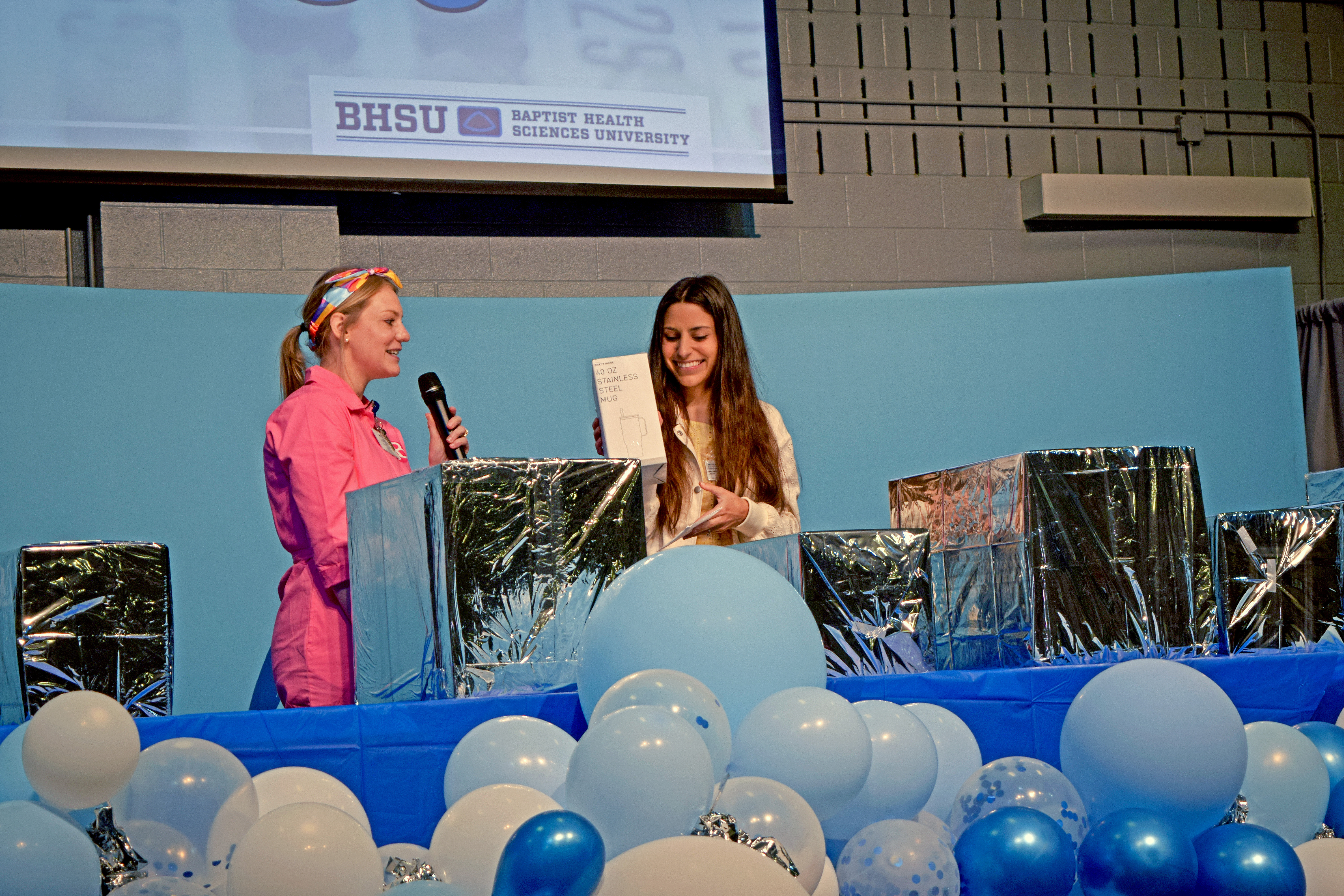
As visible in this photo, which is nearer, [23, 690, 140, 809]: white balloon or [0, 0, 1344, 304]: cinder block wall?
[23, 690, 140, 809]: white balloon

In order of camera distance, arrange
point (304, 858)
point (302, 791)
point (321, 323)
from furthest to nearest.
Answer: point (321, 323) < point (302, 791) < point (304, 858)

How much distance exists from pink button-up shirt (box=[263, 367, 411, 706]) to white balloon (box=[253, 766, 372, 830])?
1.63ft

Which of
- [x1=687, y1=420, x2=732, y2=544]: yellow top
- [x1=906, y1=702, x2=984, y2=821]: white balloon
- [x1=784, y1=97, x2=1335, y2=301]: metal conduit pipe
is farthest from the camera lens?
[x1=784, y1=97, x2=1335, y2=301]: metal conduit pipe

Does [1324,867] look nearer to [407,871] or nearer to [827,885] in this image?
[827,885]

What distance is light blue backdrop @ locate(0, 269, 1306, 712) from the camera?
10.0 feet

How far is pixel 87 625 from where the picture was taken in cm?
159

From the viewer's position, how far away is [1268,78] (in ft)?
16.0

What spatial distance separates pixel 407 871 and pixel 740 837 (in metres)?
0.34

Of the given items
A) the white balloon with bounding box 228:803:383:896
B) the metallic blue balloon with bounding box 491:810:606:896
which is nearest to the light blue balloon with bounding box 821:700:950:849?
the metallic blue balloon with bounding box 491:810:606:896

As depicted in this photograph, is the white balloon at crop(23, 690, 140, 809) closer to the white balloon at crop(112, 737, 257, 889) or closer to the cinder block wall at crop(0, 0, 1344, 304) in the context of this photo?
the white balloon at crop(112, 737, 257, 889)

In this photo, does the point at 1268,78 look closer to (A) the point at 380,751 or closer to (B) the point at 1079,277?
(B) the point at 1079,277

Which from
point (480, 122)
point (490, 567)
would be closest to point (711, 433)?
point (490, 567)

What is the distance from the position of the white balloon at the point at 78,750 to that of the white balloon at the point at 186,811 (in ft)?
0.14

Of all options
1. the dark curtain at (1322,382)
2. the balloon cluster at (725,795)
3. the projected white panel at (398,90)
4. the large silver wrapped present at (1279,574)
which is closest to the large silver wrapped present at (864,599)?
the balloon cluster at (725,795)
